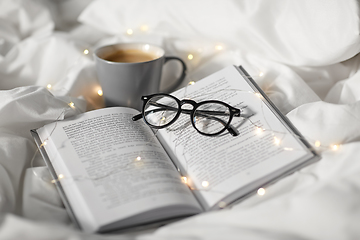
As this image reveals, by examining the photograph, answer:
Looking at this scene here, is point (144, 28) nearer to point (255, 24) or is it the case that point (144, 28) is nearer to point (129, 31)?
point (129, 31)

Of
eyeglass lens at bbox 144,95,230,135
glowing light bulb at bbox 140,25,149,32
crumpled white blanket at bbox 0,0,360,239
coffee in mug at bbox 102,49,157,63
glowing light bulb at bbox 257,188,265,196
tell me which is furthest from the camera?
glowing light bulb at bbox 140,25,149,32

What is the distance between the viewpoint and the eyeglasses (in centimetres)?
63

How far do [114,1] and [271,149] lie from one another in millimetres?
696

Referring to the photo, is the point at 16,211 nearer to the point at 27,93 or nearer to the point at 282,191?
the point at 27,93

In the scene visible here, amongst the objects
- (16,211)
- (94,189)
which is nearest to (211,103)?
(94,189)

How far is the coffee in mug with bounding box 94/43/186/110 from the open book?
9cm

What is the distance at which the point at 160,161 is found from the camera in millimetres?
592

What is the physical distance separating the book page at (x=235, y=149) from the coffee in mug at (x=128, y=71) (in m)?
0.13

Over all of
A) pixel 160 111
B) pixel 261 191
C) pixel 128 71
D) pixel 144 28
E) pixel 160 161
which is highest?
pixel 144 28

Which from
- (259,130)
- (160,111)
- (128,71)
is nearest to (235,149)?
(259,130)

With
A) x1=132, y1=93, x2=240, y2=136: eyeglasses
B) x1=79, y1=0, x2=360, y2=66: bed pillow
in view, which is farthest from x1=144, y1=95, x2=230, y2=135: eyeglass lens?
x1=79, y1=0, x2=360, y2=66: bed pillow

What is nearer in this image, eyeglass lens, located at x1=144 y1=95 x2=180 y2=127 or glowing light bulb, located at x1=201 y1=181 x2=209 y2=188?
glowing light bulb, located at x1=201 y1=181 x2=209 y2=188

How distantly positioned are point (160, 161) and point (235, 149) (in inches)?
5.5

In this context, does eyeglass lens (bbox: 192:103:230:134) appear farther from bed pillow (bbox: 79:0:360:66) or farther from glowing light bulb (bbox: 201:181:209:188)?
bed pillow (bbox: 79:0:360:66)
